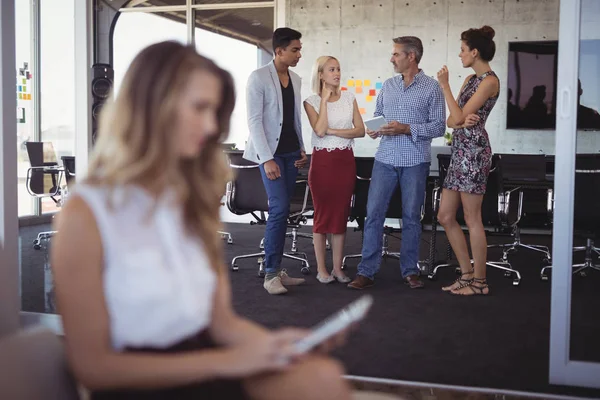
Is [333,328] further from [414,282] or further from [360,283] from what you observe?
[414,282]

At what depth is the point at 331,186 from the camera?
490 cm

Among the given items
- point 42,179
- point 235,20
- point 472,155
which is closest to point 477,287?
point 472,155

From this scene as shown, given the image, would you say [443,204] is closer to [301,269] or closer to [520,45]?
[301,269]

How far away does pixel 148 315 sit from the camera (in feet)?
3.75

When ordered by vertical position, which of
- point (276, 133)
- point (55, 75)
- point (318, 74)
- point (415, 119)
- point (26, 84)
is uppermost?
point (55, 75)

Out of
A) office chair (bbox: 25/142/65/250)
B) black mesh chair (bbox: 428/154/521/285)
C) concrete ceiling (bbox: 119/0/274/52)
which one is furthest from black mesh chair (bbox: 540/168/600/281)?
concrete ceiling (bbox: 119/0/274/52)

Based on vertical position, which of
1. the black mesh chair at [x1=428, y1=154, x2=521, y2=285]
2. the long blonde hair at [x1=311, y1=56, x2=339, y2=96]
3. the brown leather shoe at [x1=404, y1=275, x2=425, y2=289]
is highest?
the long blonde hair at [x1=311, y1=56, x2=339, y2=96]

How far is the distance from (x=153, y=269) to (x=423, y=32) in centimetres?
808

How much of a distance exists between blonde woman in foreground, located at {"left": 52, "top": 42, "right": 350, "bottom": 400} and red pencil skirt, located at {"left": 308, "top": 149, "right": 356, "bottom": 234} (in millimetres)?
3637

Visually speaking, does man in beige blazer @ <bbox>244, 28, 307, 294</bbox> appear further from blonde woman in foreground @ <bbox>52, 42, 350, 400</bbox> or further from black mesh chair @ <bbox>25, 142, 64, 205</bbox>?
black mesh chair @ <bbox>25, 142, 64, 205</bbox>

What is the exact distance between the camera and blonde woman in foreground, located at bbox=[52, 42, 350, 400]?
1084 mm

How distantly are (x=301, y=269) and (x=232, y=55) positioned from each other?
500 cm

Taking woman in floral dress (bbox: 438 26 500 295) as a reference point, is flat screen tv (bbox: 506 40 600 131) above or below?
above

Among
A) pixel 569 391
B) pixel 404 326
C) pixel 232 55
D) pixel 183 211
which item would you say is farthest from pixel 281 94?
pixel 232 55
